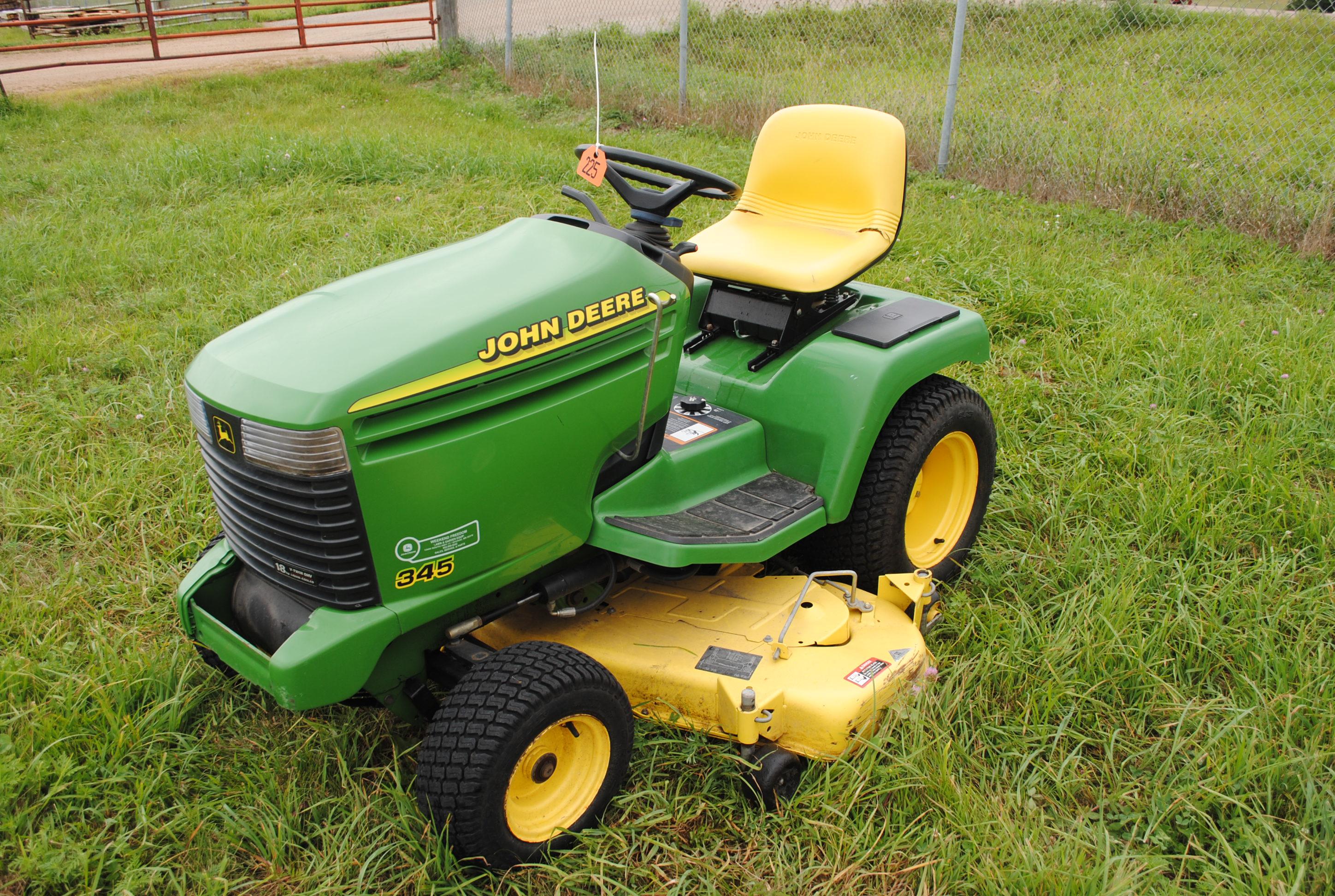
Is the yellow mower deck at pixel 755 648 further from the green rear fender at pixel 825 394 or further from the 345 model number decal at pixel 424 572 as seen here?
the 345 model number decal at pixel 424 572

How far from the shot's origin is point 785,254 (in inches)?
108

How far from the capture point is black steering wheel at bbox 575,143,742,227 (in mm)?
2262

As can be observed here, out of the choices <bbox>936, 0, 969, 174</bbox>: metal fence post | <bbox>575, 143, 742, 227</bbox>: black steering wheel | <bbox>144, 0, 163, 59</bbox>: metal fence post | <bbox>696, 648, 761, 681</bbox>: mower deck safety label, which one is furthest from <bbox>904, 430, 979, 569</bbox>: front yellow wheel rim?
<bbox>144, 0, 163, 59</bbox>: metal fence post

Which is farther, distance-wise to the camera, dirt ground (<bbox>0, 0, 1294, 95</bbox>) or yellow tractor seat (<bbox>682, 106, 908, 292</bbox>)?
dirt ground (<bbox>0, 0, 1294, 95</bbox>)

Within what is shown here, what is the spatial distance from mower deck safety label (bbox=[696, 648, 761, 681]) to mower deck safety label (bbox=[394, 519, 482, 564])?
1.94 ft

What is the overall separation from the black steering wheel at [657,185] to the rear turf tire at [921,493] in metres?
0.76

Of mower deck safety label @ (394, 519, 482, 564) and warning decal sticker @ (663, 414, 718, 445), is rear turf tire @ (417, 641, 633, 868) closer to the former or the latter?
mower deck safety label @ (394, 519, 482, 564)

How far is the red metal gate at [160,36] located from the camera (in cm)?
988

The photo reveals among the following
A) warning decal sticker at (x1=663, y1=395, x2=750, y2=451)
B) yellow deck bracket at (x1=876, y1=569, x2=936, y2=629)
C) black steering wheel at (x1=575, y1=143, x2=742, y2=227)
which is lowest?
yellow deck bracket at (x1=876, y1=569, x2=936, y2=629)

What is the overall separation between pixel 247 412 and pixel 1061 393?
2902 mm

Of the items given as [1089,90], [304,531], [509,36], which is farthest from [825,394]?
[509,36]

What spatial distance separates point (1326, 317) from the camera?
4.20 meters

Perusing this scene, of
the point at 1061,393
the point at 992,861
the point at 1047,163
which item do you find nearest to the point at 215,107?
the point at 1047,163

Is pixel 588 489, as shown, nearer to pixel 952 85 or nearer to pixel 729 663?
pixel 729 663
